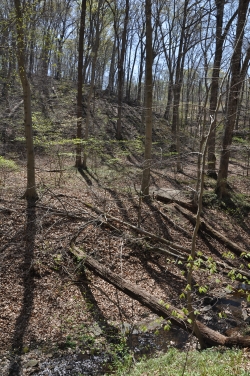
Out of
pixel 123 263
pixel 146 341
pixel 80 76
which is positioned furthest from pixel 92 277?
pixel 80 76

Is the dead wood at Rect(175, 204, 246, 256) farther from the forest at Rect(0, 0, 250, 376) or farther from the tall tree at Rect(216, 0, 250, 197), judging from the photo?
the tall tree at Rect(216, 0, 250, 197)

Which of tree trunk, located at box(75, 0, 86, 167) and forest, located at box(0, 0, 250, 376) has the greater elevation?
tree trunk, located at box(75, 0, 86, 167)

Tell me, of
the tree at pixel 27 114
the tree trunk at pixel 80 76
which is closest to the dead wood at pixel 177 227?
the tree at pixel 27 114

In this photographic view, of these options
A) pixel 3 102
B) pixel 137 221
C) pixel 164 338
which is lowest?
pixel 164 338

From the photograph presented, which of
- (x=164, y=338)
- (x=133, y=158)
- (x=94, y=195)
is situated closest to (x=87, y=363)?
(x=164, y=338)

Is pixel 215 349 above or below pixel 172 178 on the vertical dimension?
below

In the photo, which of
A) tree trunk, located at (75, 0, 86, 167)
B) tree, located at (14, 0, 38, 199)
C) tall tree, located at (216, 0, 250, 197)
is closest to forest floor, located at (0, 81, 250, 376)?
tree, located at (14, 0, 38, 199)

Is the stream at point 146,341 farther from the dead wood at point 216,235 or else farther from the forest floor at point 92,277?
the dead wood at point 216,235

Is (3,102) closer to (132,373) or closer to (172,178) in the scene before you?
(172,178)

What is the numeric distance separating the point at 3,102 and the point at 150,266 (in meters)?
18.0

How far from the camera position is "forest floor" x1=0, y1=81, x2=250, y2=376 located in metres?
6.42

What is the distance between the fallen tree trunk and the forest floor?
0.72 ft

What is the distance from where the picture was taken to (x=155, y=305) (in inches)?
294

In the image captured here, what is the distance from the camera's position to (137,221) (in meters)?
11.2
